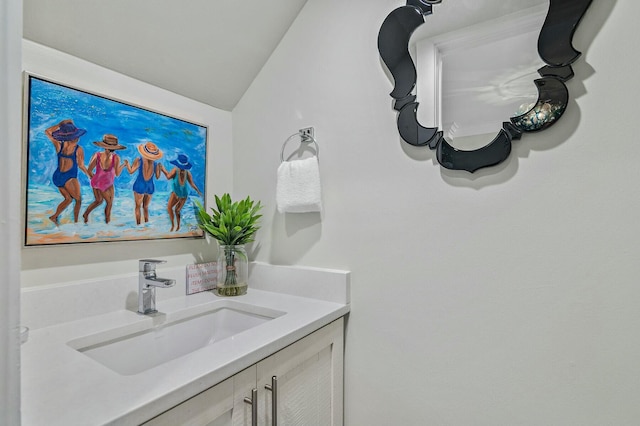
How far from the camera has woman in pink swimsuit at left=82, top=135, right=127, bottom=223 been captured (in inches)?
44.2

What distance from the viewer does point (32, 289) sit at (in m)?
0.99

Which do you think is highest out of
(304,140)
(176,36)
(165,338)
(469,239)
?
(176,36)

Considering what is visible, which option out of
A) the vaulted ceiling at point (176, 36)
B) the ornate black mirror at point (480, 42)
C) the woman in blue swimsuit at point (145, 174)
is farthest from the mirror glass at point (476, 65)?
the woman in blue swimsuit at point (145, 174)

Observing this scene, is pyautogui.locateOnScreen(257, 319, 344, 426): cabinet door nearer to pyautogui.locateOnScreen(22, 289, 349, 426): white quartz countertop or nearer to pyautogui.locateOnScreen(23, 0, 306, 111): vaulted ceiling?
pyautogui.locateOnScreen(22, 289, 349, 426): white quartz countertop

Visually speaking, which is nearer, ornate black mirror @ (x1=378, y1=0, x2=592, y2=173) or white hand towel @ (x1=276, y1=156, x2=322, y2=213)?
ornate black mirror @ (x1=378, y1=0, x2=592, y2=173)

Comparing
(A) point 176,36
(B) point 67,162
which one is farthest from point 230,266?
(A) point 176,36

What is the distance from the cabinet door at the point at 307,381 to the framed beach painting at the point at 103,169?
70 centimetres

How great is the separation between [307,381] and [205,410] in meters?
0.41

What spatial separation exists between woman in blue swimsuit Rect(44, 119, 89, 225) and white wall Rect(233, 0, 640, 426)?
0.69 meters

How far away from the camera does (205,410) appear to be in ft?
2.47

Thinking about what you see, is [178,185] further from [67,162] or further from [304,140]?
[304,140]

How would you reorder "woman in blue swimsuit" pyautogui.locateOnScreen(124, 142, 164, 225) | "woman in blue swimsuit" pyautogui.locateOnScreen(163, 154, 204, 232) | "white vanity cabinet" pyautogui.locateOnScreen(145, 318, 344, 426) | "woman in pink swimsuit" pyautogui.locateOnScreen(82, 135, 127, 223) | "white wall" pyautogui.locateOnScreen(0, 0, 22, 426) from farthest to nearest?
"woman in blue swimsuit" pyautogui.locateOnScreen(163, 154, 204, 232) < "woman in blue swimsuit" pyautogui.locateOnScreen(124, 142, 164, 225) < "woman in pink swimsuit" pyautogui.locateOnScreen(82, 135, 127, 223) < "white vanity cabinet" pyautogui.locateOnScreen(145, 318, 344, 426) < "white wall" pyautogui.locateOnScreen(0, 0, 22, 426)

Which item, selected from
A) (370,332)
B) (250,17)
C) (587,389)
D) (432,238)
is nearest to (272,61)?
(250,17)

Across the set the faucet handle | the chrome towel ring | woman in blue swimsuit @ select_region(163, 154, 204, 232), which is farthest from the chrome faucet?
the chrome towel ring
